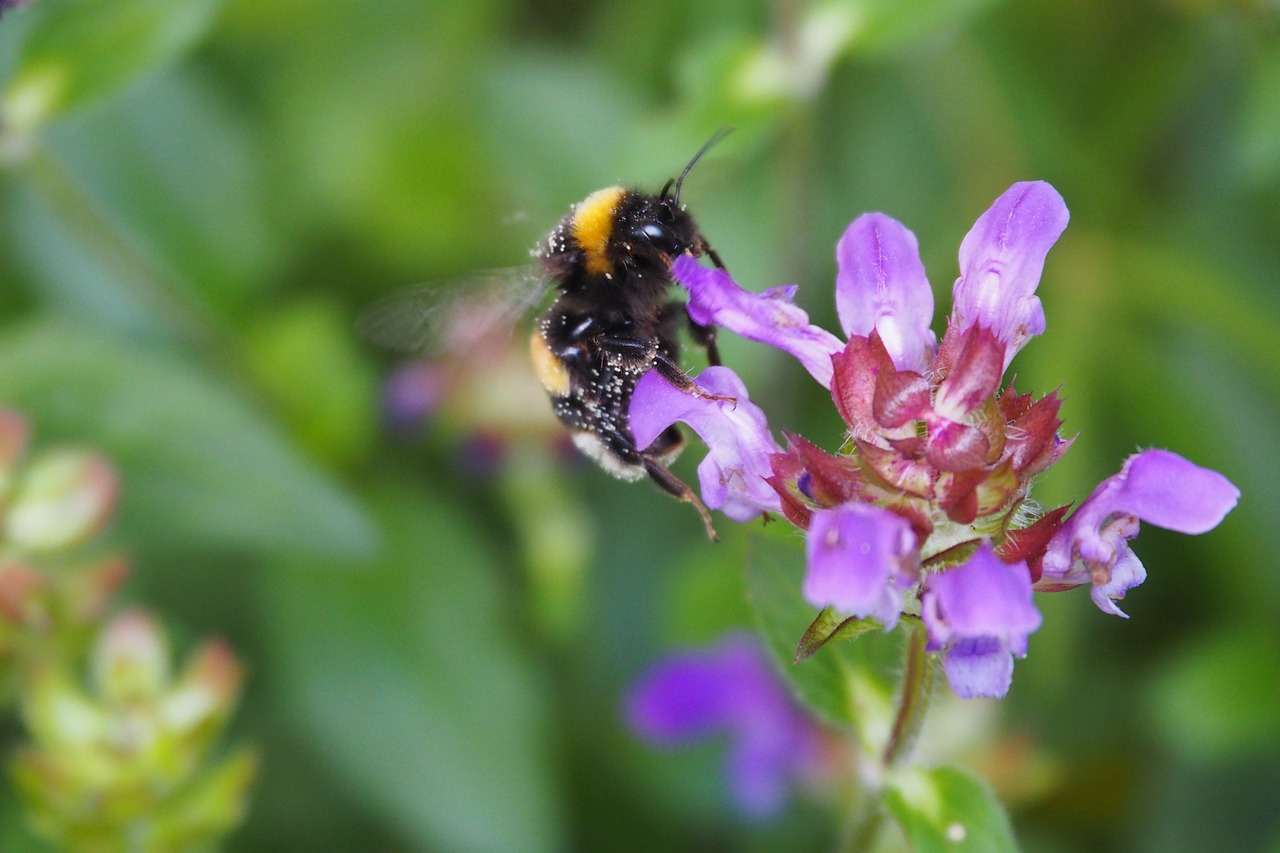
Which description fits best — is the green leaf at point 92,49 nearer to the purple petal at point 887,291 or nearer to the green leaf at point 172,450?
the green leaf at point 172,450

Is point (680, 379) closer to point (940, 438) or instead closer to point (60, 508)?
point (940, 438)

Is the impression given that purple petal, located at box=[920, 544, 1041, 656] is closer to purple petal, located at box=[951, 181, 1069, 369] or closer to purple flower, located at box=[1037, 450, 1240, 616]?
purple flower, located at box=[1037, 450, 1240, 616]

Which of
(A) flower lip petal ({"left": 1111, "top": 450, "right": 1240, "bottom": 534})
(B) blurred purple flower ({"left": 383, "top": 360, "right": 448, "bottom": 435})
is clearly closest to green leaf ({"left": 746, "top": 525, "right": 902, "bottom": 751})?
(A) flower lip petal ({"left": 1111, "top": 450, "right": 1240, "bottom": 534})

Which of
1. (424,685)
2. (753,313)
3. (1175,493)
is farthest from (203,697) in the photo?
(1175,493)

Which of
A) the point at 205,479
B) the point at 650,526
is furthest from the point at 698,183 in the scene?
Answer: the point at 205,479

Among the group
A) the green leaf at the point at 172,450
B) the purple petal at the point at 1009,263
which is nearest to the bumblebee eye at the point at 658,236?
the purple petal at the point at 1009,263
